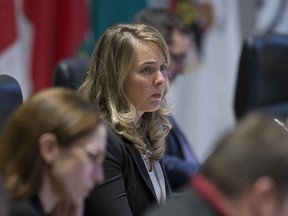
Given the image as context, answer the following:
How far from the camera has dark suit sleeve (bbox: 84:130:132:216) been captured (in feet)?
8.53

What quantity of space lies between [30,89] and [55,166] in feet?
9.86

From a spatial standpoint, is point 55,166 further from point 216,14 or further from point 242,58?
point 216,14

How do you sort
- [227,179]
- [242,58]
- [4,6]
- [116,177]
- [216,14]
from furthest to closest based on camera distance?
[216,14], [4,6], [242,58], [116,177], [227,179]

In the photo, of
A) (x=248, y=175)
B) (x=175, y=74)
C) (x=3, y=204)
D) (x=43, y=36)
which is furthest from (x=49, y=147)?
(x=43, y=36)

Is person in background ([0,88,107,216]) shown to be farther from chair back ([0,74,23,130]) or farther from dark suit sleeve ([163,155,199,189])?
dark suit sleeve ([163,155,199,189])

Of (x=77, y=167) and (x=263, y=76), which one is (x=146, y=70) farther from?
(x=263, y=76)

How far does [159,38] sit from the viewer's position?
112 inches

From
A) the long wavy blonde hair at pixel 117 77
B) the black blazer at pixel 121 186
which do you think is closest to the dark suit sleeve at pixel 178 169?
the long wavy blonde hair at pixel 117 77

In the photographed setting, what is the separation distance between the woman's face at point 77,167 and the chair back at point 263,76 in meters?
2.26

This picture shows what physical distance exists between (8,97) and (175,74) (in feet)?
3.67

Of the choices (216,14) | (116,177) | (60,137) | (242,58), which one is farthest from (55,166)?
(216,14)

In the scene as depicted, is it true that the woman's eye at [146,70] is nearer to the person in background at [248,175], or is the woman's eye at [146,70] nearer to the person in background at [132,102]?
the person in background at [132,102]

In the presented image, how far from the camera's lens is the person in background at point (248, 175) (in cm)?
167

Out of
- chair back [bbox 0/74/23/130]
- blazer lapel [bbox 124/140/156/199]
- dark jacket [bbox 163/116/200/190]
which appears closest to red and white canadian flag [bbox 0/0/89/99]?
dark jacket [bbox 163/116/200/190]
